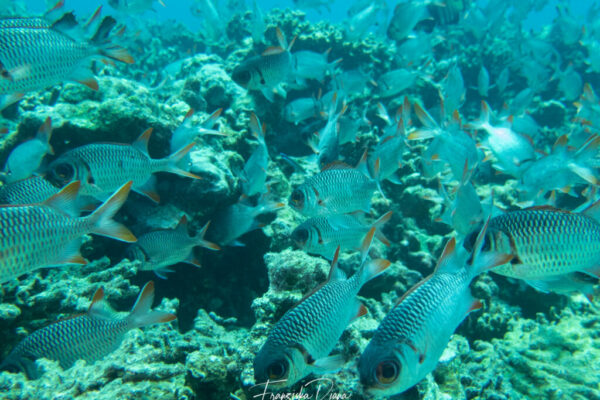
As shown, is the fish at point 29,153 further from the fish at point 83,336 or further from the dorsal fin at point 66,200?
the fish at point 83,336

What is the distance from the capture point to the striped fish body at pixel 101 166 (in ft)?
10.6

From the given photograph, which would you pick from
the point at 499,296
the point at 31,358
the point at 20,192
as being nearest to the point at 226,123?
the point at 20,192

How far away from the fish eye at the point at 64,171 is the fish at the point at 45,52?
78cm

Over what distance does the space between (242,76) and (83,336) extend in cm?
422

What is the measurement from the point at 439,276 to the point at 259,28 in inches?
380

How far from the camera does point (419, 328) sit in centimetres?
178

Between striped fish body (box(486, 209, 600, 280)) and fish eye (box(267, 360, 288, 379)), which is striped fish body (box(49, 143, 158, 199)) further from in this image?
striped fish body (box(486, 209, 600, 280))

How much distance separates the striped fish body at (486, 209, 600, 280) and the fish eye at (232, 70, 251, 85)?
4.31 m

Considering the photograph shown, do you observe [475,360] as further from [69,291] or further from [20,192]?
[20,192]

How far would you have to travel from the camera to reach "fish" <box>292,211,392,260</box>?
3441 millimetres

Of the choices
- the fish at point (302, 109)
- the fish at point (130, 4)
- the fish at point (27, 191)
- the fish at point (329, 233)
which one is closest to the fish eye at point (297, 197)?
the fish at point (329, 233)

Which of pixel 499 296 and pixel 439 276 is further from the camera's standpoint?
pixel 499 296

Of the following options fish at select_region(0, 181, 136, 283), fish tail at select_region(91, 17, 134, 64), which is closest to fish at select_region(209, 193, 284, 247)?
fish at select_region(0, 181, 136, 283)

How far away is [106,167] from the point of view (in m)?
3.40
